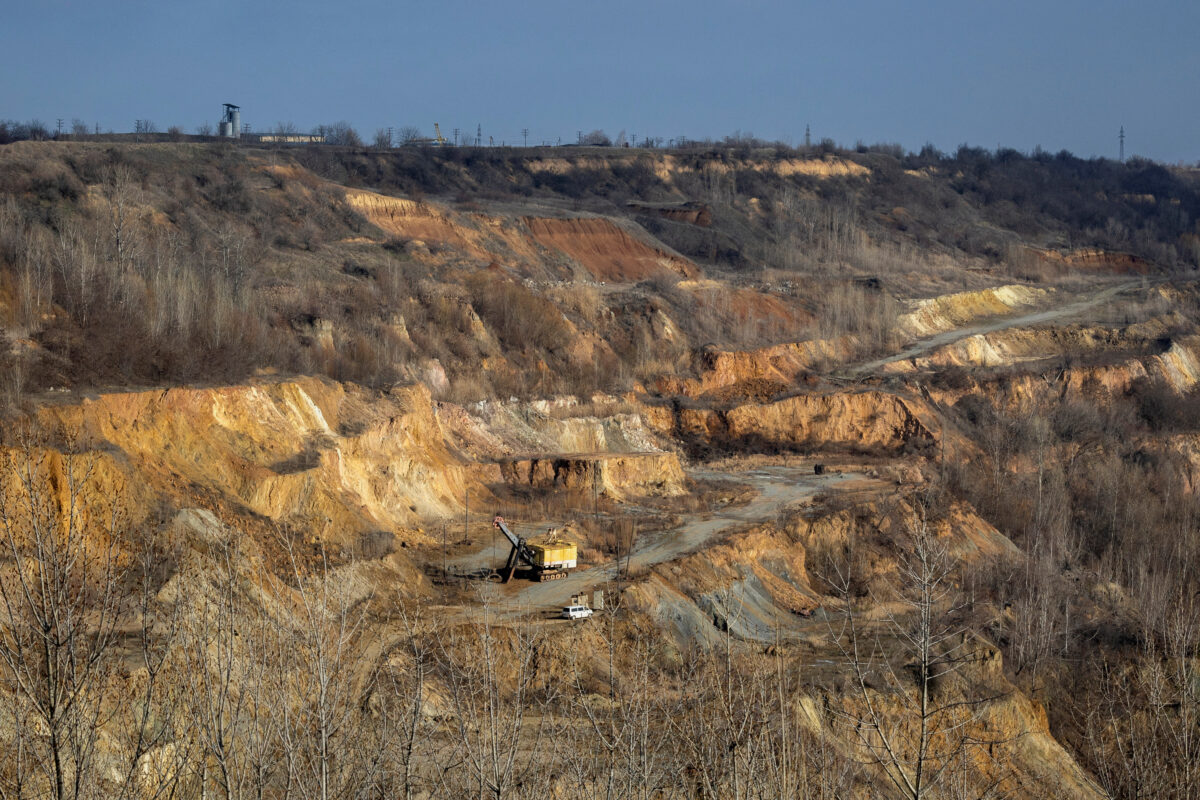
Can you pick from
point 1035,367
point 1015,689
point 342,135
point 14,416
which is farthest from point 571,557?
point 342,135

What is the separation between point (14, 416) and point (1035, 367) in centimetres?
6050

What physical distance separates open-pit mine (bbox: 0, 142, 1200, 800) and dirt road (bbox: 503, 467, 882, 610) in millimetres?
272

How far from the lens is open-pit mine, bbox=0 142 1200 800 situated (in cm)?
1447

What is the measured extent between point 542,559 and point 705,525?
10.1 m

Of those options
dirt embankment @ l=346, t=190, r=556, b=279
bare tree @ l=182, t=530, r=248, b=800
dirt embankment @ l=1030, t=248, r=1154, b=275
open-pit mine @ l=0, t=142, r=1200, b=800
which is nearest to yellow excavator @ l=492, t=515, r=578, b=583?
open-pit mine @ l=0, t=142, r=1200, b=800

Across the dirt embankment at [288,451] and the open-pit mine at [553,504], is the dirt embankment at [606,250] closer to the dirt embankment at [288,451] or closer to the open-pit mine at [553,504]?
the open-pit mine at [553,504]

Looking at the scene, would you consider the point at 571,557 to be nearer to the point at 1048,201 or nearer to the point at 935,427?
the point at 935,427

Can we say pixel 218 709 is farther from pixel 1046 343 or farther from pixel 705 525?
pixel 1046 343

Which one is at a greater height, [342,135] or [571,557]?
[342,135]

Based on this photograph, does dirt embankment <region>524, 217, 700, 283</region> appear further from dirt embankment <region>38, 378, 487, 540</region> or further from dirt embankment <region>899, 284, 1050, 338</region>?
dirt embankment <region>38, 378, 487, 540</region>

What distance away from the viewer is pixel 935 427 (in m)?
62.1

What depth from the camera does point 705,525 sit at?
4269 centimetres

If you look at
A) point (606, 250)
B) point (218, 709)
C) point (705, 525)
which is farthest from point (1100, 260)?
point (218, 709)

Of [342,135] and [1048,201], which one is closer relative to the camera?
[342,135]
